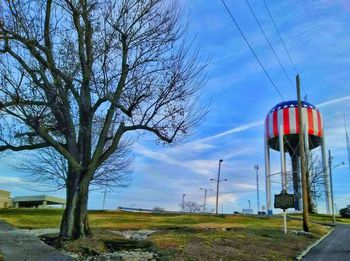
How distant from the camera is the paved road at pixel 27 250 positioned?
1187 cm

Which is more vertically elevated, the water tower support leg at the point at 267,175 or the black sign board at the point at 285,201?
the water tower support leg at the point at 267,175

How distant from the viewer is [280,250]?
59.3ft

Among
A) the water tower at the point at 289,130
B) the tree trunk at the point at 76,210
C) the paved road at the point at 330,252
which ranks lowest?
the paved road at the point at 330,252

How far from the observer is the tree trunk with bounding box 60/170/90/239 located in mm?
16031

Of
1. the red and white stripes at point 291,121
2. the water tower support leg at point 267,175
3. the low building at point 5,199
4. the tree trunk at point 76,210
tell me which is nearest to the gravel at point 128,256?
the tree trunk at point 76,210

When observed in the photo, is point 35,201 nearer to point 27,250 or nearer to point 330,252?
point 330,252

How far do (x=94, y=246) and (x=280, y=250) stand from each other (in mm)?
7419

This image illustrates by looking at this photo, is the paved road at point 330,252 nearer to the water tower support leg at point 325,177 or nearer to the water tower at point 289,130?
the water tower at point 289,130

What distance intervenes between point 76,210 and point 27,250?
358 centimetres

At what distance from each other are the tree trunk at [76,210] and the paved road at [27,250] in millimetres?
1300

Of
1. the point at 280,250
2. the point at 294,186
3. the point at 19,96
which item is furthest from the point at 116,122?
the point at 294,186

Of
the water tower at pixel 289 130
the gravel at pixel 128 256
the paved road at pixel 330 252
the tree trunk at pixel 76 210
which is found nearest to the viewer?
the gravel at pixel 128 256

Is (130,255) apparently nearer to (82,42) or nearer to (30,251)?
(30,251)

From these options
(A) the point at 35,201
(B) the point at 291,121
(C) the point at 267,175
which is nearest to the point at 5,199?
(A) the point at 35,201
